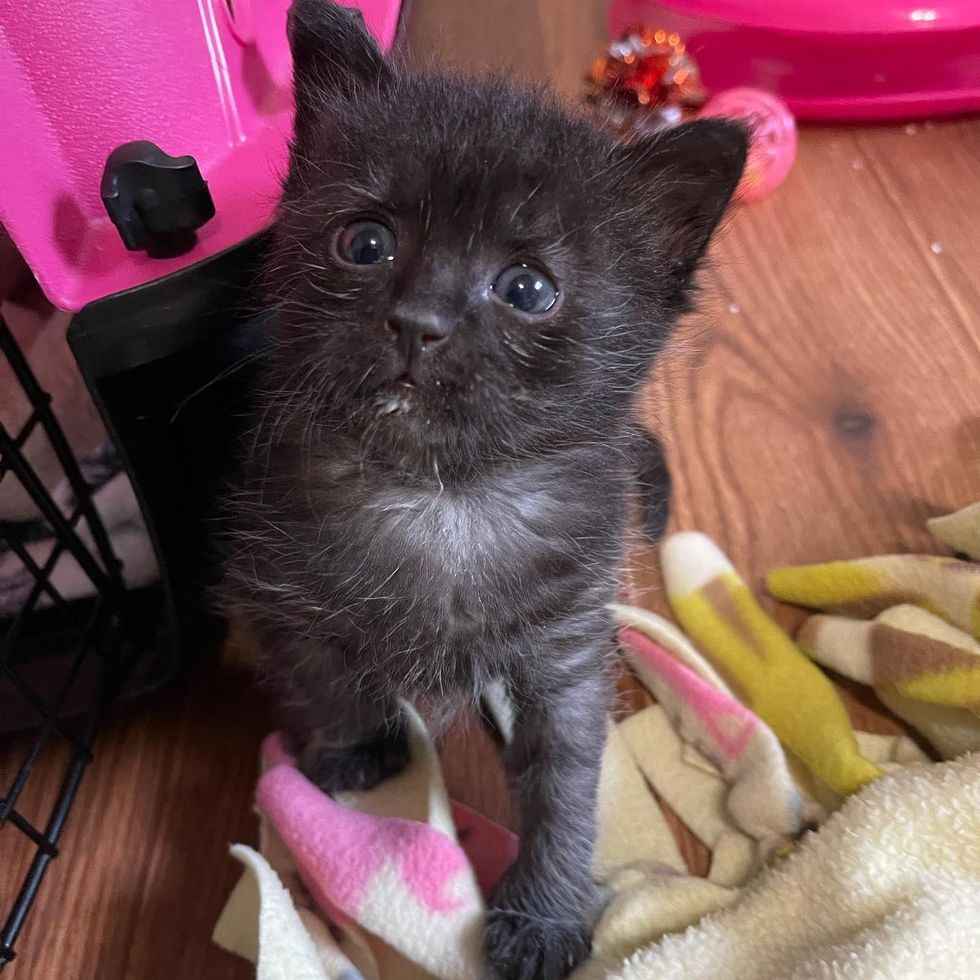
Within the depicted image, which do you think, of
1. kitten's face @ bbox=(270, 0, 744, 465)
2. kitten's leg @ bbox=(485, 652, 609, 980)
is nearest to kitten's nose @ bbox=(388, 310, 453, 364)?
kitten's face @ bbox=(270, 0, 744, 465)

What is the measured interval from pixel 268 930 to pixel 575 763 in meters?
0.24

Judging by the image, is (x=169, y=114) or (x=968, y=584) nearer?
(x=169, y=114)

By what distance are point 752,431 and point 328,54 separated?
63 centimetres

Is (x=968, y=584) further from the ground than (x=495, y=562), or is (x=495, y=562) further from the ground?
(x=495, y=562)

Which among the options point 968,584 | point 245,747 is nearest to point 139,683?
point 245,747

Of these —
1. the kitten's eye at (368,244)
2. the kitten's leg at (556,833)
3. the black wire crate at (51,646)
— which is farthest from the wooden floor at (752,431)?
the kitten's eye at (368,244)

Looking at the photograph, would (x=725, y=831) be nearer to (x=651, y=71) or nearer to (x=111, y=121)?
(x=111, y=121)

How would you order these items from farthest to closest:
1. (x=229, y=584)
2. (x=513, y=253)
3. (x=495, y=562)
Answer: (x=229, y=584), (x=495, y=562), (x=513, y=253)

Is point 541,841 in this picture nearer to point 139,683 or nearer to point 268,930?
point 268,930

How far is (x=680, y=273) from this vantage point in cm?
59

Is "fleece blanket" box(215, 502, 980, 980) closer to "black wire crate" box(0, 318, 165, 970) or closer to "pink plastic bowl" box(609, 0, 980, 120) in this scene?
"black wire crate" box(0, 318, 165, 970)

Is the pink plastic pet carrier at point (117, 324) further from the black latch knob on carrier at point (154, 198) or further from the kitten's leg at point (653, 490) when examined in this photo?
the kitten's leg at point (653, 490)

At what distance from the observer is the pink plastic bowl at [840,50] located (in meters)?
1.24

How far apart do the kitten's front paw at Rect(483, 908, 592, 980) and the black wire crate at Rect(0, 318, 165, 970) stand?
34 cm
